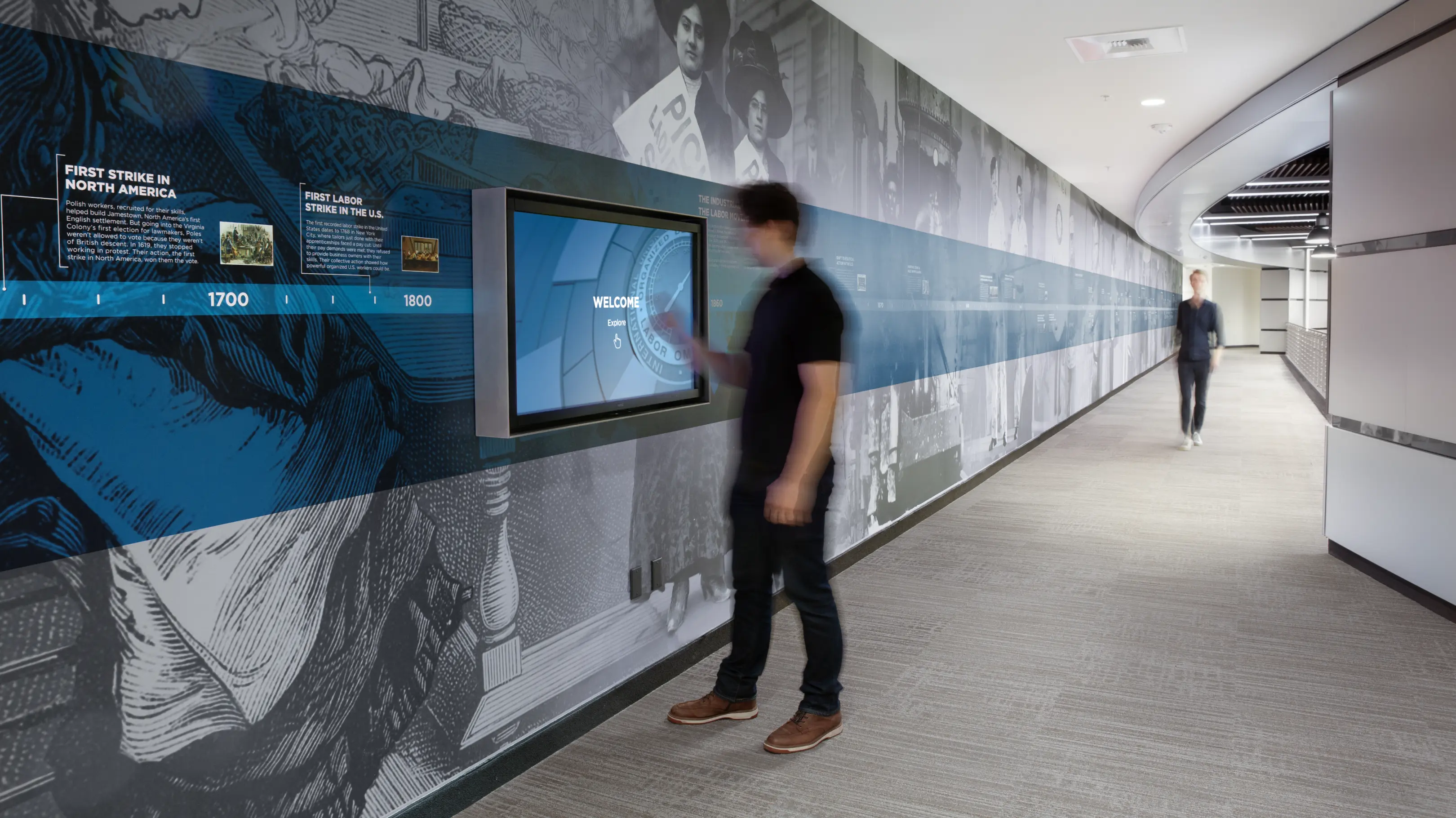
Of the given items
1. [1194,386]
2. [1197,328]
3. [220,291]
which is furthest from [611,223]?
[1194,386]

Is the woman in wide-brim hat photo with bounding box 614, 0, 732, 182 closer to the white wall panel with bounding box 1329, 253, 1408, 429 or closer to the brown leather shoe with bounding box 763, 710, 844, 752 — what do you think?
the brown leather shoe with bounding box 763, 710, 844, 752

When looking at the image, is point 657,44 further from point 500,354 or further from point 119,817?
point 119,817

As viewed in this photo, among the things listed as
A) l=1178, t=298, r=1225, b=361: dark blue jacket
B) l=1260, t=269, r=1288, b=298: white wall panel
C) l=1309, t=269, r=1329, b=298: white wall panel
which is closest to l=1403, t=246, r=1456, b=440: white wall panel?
l=1178, t=298, r=1225, b=361: dark blue jacket

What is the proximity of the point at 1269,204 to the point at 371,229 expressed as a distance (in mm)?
13594

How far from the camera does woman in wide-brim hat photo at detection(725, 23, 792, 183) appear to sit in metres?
4.06

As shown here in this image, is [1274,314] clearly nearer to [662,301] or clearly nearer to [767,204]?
[662,301]

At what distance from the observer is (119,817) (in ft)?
5.97

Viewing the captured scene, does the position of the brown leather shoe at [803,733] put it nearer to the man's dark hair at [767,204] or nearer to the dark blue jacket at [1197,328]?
the man's dark hair at [767,204]

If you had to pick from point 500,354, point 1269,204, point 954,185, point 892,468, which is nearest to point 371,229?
point 500,354

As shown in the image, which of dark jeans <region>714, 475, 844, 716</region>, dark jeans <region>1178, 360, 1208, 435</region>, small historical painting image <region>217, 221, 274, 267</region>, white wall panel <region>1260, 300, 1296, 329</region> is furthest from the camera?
white wall panel <region>1260, 300, 1296, 329</region>

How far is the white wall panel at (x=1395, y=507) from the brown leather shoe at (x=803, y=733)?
3.03 meters

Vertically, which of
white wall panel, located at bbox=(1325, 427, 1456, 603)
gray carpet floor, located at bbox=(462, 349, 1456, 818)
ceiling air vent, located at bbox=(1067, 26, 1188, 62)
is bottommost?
gray carpet floor, located at bbox=(462, 349, 1456, 818)

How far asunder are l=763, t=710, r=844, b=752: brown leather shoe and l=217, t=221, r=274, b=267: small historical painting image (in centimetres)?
199

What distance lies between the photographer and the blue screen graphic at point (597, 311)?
2742 mm
